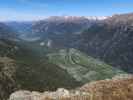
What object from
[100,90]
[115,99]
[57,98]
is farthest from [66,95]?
[115,99]

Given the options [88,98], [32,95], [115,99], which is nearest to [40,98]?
[32,95]

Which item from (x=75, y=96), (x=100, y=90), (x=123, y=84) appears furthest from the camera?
(x=123, y=84)

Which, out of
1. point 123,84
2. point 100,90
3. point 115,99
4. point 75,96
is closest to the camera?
point 115,99

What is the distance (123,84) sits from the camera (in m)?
30.4

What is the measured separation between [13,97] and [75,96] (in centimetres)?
705

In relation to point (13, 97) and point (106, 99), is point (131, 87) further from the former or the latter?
point (13, 97)

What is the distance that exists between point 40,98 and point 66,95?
8.25ft

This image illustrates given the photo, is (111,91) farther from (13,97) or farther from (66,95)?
(13,97)

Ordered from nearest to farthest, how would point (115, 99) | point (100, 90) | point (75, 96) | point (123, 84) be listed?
point (115, 99) < point (75, 96) < point (100, 90) < point (123, 84)

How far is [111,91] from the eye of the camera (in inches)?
1073

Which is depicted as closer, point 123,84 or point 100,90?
point 100,90

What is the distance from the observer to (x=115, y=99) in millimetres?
24703

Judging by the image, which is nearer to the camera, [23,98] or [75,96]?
[75,96]

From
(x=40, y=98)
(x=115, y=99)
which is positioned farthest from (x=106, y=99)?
(x=40, y=98)
